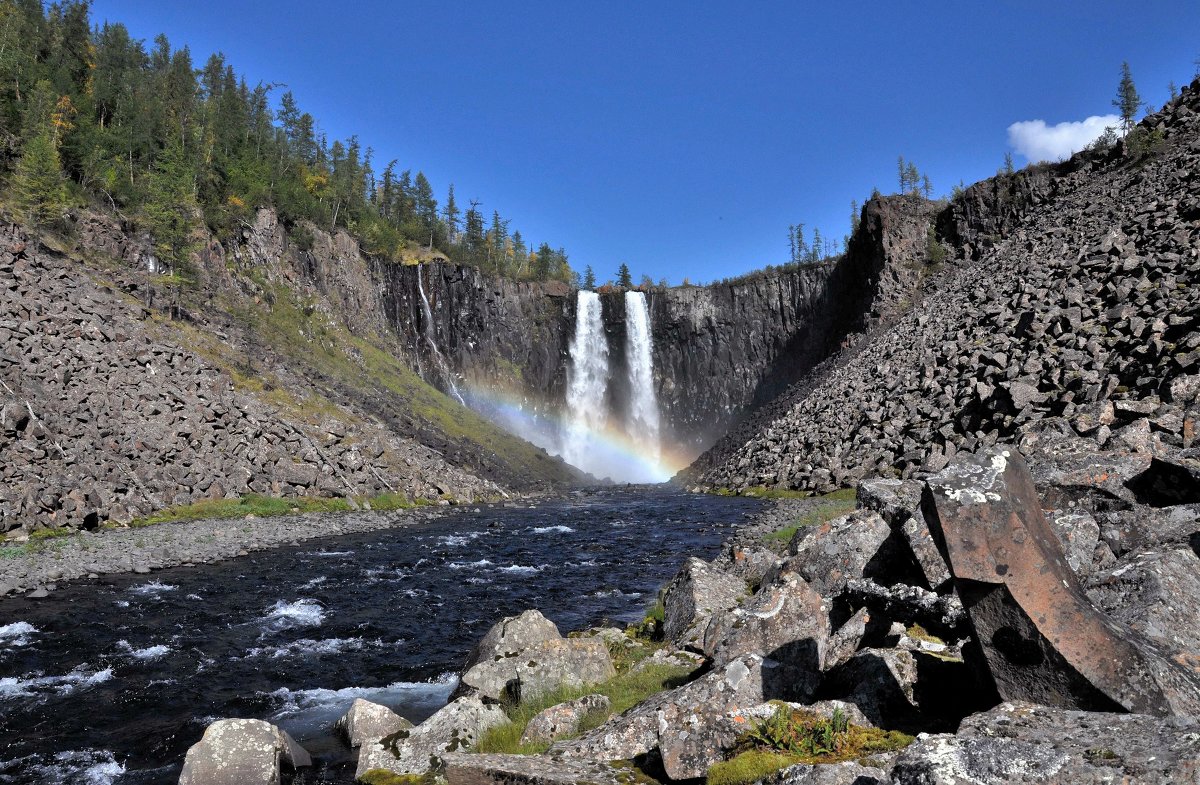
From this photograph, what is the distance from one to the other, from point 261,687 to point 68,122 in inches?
3101

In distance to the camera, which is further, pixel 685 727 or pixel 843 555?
pixel 843 555

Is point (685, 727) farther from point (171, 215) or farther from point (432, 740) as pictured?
point (171, 215)

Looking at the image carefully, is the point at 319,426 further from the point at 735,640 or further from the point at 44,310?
the point at 735,640

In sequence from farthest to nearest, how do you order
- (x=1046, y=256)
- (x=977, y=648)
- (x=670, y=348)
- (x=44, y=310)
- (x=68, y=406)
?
(x=670, y=348) → (x=1046, y=256) → (x=44, y=310) → (x=68, y=406) → (x=977, y=648)

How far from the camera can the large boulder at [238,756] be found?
26.8 ft

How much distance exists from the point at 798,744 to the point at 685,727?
1.11m

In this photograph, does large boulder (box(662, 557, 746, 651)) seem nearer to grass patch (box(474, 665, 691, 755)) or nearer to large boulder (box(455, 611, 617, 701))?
grass patch (box(474, 665, 691, 755))

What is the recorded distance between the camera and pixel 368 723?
980 centimetres

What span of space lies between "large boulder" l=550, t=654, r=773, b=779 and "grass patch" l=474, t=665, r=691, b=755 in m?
1.11

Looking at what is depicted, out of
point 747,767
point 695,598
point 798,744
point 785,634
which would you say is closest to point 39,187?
point 695,598

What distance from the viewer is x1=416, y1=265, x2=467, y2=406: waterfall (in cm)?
8956

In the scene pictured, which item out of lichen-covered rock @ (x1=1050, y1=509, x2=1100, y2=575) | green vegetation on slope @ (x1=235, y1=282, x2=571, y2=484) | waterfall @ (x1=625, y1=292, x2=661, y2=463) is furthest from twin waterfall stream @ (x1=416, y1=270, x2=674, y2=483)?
lichen-covered rock @ (x1=1050, y1=509, x2=1100, y2=575)

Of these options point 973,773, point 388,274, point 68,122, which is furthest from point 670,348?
point 973,773

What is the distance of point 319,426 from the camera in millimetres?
44281
